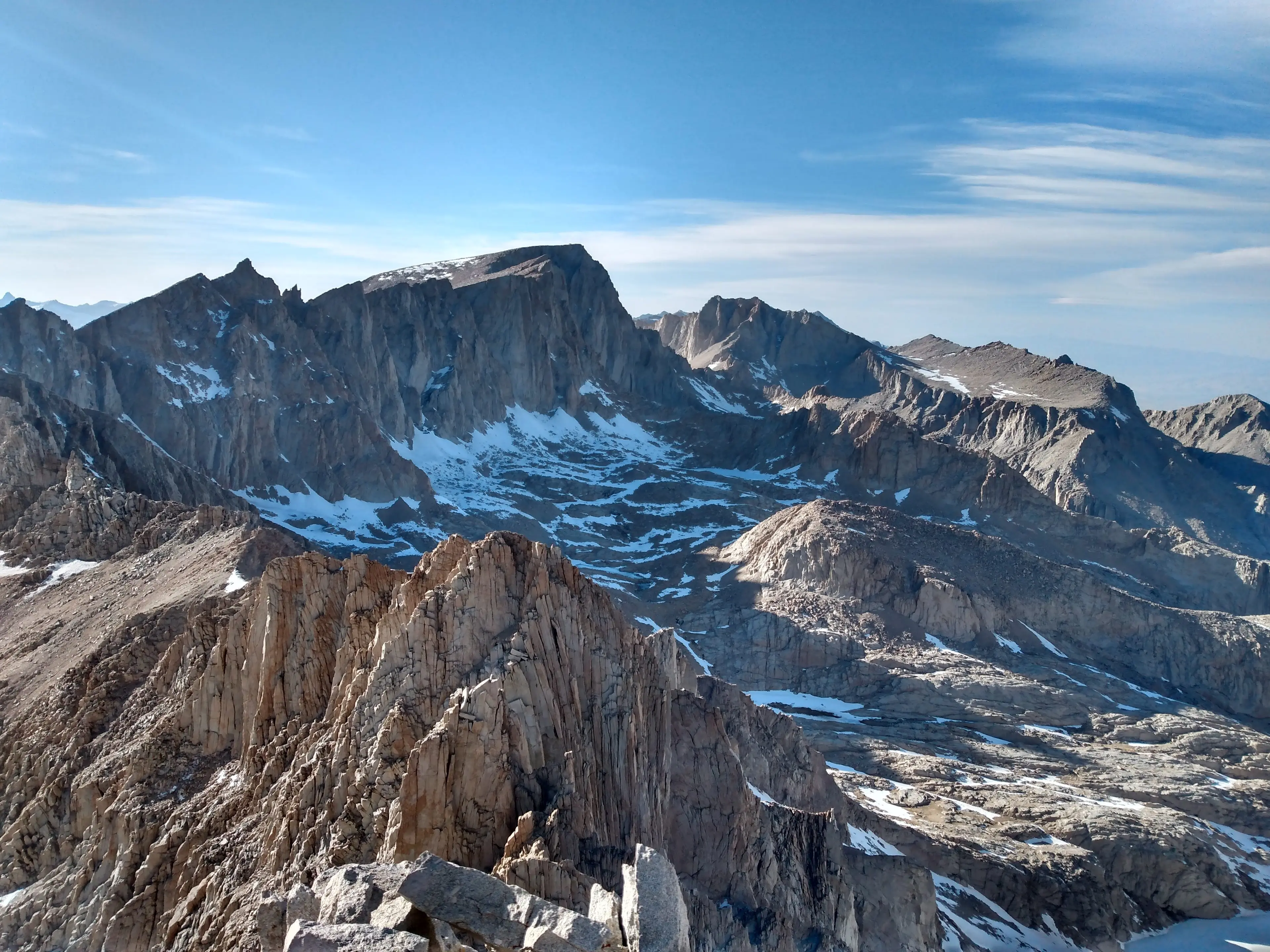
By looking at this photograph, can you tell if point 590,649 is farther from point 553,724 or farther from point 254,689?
point 254,689

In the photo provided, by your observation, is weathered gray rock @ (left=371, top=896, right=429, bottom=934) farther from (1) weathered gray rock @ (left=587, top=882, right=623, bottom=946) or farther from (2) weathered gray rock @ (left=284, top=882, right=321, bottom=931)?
(1) weathered gray rock @ (left=587, top=882, right=623, bottom=946)

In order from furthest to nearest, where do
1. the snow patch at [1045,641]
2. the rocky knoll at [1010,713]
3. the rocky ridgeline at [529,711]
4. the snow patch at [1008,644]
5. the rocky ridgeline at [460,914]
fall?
1. the snow patch at [1045,641]
2. the snow patch at [1008,644]
3. the rocky knoll at [1010,713]
4. the rocky ridgeline at [529,711]
5. the rocky ridgeline at [460,914]

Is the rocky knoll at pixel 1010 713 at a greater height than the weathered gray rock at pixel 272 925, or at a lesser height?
lesser

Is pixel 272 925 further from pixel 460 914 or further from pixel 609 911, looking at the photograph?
pixel 609 911

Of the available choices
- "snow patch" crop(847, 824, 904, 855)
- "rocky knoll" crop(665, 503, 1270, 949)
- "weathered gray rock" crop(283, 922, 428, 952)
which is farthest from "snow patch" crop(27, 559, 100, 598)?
"weathered gray rock" crop(283, 922, 428, 952)

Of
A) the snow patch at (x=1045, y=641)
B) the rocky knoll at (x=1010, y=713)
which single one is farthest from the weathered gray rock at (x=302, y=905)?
the snow patch at (x=1045, y=641)

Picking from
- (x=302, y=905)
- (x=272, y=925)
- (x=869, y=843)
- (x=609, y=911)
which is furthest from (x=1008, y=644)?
(x=302, y=905)

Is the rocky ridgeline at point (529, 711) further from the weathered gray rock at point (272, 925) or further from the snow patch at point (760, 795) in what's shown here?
the snow patch at point (760, 795)

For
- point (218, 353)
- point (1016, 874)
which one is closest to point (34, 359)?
point (218, 353)
